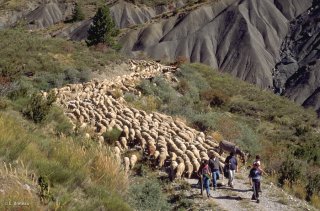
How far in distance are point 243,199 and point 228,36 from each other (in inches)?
2790

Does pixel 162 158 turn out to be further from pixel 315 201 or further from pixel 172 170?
pixel 315 201

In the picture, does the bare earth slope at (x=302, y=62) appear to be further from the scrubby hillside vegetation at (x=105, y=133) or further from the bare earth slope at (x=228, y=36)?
the scrubby hillside vegetation at (x=105, y=133)

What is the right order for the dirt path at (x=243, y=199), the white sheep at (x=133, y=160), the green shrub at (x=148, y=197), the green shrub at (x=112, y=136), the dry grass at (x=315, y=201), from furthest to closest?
the green shrub at (x=112, y=136), the dry grass at (x=315, y=201), the white sheep at (x=133, y=160), the dirt path at (x=243, y=199), the green shrub at (x=148, y=197)

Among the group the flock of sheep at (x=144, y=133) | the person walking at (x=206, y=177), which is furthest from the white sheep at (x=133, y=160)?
the person walking at (x=206, y=177)

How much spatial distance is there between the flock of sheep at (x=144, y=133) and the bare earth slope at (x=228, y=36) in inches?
2157

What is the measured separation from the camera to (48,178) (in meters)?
5.96

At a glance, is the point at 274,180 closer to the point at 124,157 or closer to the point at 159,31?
the point at 124,157

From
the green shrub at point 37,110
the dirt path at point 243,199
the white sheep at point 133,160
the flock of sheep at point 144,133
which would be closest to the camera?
the dirt path at point 243,199

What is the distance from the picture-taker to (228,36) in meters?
78.9

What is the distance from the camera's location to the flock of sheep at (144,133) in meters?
11.3

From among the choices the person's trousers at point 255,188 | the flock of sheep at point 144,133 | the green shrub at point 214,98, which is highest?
the flock of sheep at point 144,133

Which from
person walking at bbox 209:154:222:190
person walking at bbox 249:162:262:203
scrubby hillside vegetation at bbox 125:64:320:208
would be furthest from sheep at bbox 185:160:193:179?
scrubby hillside vegetation at bbox 125:64:320:208

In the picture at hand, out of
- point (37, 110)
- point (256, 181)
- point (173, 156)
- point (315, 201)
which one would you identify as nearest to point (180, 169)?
point (173, 156)

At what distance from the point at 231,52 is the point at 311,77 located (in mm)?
15599
